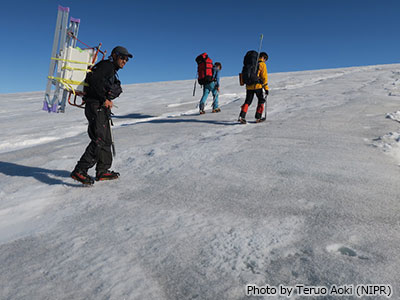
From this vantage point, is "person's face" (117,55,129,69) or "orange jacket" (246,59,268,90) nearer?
"person's face" (117,55,129,69)

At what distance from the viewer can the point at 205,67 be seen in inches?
351

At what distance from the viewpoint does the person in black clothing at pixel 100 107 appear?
3486 millimetres

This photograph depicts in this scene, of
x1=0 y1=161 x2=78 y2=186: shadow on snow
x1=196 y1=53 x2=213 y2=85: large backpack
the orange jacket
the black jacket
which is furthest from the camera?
x1=196 y1=53 x2=213 y2=85: large backpack

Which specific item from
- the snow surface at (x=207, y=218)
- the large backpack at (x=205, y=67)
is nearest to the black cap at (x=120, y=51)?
the snow surface at (x=207, y=218)

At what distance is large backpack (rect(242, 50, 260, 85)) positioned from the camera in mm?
6473

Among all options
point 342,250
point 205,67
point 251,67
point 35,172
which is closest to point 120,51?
point 35,172

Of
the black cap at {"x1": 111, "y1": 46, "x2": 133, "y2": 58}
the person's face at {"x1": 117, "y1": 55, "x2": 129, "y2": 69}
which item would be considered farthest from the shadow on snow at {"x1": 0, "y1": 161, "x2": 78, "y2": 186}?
the black cap at {"x1": 111, "y1": 46, "x2": 133, "y2": 58}

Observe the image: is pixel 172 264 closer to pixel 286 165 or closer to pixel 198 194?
pixel 198 194

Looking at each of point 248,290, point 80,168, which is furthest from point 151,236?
point 80,168

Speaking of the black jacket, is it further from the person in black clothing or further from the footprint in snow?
the footprint in snow

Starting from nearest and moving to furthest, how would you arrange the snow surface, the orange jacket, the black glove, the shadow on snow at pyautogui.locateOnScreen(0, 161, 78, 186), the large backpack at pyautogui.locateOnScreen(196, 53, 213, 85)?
the snow surface < the black glove < the shadow on snow at pyautogui.locateOnScreen(0, 161, 78, 186) < the orange jacket < the large backpack at pyautogui.locateOnScreen(196, 53, 213, 85)

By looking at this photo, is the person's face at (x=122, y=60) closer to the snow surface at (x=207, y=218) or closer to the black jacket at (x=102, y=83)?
the black jacket at (x=102, y=83)

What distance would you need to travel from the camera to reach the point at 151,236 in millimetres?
2275

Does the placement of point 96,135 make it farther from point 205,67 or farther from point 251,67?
point 205,67
